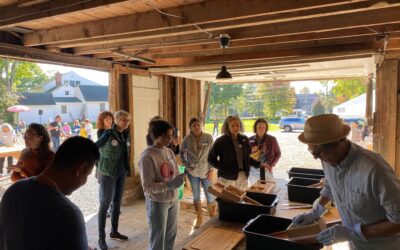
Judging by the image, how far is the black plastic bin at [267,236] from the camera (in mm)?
1456

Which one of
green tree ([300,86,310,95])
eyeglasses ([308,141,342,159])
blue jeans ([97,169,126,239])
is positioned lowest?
blue jeans ([97,169,126,239])

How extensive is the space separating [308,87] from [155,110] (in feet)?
85.3

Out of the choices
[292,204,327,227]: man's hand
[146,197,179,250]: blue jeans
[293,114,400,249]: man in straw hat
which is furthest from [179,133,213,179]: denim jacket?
[293,114,400,249]: man in straw hat

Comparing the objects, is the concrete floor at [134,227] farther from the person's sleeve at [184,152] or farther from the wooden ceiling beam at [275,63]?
the wooden ceiling beam at [275,63]

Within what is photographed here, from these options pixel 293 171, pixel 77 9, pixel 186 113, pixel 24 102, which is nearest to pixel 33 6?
pixel 77 9

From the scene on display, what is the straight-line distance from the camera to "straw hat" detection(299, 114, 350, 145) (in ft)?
4.86

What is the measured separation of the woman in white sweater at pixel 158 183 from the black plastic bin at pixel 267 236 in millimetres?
955

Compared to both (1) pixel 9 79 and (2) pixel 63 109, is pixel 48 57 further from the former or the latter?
(2) pixel 63 109

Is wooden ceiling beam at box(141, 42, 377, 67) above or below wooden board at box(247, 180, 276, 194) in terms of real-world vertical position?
above

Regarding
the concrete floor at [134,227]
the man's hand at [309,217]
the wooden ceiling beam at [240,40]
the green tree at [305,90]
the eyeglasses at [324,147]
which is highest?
the green tree at [305,90]

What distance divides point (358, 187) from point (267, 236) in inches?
19.7

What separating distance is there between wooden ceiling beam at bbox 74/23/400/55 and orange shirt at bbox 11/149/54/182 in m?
1.68

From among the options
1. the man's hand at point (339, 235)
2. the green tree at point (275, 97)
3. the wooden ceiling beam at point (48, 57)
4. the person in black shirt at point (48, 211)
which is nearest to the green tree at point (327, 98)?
the green tree at point (275, 97)

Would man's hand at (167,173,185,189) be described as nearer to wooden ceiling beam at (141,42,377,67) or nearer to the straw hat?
the straw hat
